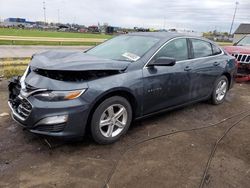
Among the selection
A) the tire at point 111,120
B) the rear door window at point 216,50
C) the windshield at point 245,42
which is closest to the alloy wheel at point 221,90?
the rear door window at point 216,50

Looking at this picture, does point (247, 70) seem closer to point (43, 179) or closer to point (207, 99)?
point (207, 99)

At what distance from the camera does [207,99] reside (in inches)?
236

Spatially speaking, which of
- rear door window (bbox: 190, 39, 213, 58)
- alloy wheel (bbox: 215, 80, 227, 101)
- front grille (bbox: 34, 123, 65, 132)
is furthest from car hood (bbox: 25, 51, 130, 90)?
alloy wheel (bbox: 215, 80, 227, 101)

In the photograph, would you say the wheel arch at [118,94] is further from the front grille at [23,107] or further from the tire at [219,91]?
the tire at [219,91]

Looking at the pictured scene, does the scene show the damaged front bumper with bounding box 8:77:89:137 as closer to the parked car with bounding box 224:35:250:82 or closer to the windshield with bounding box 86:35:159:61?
the windshield with bounding box 86:35:159:61

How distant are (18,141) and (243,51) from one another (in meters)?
7.25

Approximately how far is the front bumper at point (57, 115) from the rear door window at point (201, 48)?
107 inches

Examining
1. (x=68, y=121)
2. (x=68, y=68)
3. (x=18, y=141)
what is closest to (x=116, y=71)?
(x=68, y=68)

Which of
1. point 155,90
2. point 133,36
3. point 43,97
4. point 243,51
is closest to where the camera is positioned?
point 43,97

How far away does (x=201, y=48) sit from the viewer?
18.1 feet

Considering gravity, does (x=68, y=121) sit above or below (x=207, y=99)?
above

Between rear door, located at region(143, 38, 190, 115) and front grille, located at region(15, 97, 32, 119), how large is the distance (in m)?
1.70

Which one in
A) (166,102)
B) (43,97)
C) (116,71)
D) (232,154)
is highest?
(116,71)

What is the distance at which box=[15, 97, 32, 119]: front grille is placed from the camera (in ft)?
11.7
